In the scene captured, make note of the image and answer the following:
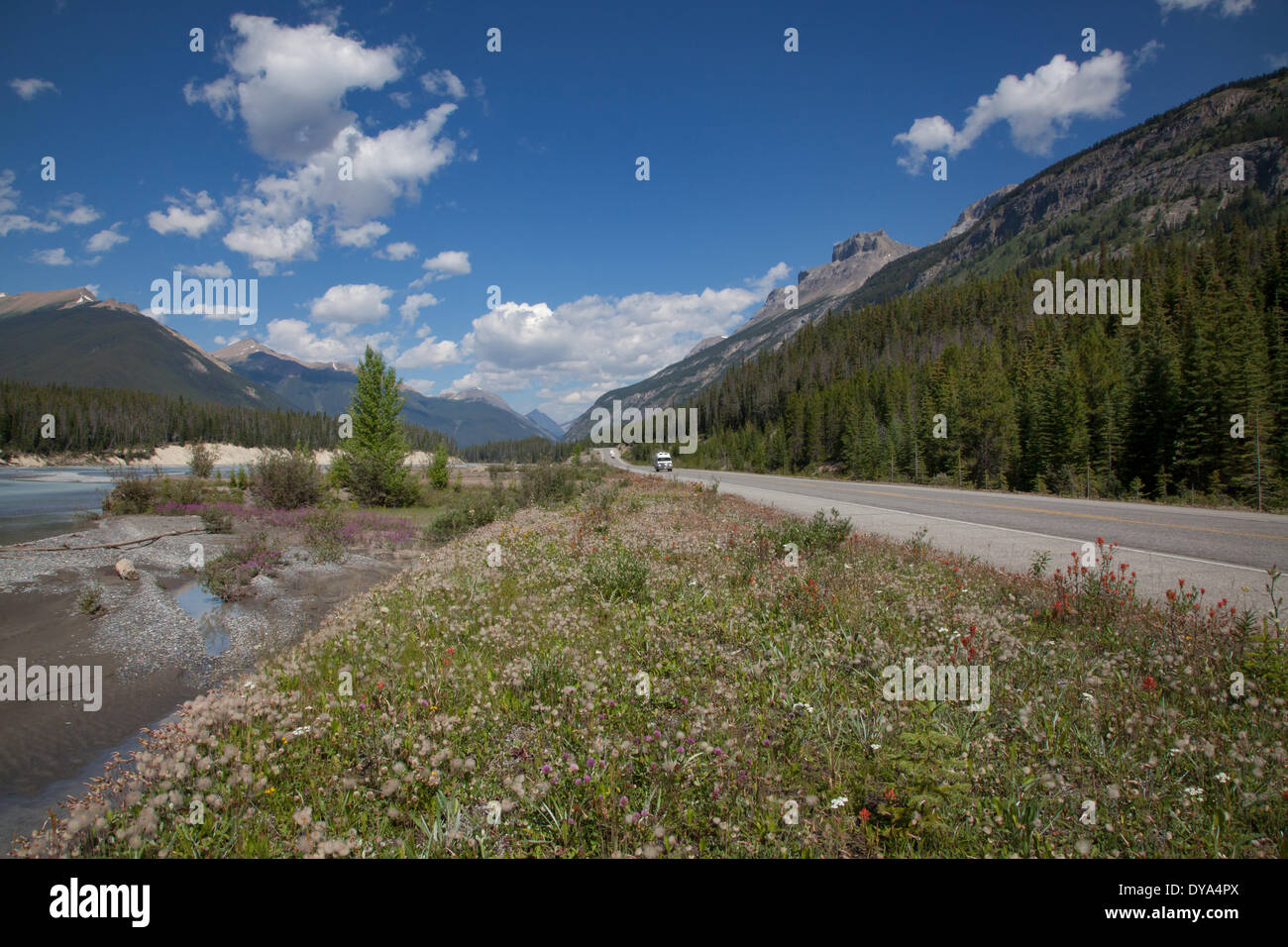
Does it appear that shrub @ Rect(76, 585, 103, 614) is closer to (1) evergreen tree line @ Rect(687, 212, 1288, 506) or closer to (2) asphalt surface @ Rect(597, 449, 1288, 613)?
(2) asphalt surface @ Rect(597, 449, 1288, 613)

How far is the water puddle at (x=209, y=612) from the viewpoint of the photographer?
9789mm

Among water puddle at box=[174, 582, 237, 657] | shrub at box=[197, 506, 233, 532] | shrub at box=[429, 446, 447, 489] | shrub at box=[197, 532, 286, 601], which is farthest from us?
shrub at box=[429, 446, 447, 489]

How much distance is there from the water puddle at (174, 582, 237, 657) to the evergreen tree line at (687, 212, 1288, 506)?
3431 cm

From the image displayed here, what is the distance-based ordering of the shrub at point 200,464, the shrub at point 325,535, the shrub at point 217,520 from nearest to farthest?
the shrub at point 325,535, the shrub at point 217,520, the shrub at point 200,464

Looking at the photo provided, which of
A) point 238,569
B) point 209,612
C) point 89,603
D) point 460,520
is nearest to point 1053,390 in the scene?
point 460,520

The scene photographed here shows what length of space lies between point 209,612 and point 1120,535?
1995 cm

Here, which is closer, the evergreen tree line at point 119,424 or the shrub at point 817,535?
the shrub at point 817,535

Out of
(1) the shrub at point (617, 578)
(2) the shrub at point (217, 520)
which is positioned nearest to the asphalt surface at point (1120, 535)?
(1) the shrub at point (617, 578)

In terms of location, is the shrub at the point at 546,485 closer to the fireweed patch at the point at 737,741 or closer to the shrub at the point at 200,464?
the fireweed patch at the point at 737,741

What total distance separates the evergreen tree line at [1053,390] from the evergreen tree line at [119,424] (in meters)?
61.7

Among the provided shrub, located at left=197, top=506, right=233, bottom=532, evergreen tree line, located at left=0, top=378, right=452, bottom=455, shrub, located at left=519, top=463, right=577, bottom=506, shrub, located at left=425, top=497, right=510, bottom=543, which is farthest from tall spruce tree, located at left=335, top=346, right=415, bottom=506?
evergreen tree line, located at left=0, top=378, right=452, bottom=455

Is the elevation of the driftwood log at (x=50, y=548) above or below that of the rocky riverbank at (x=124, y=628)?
above

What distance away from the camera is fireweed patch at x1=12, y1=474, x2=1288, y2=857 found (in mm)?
3020
